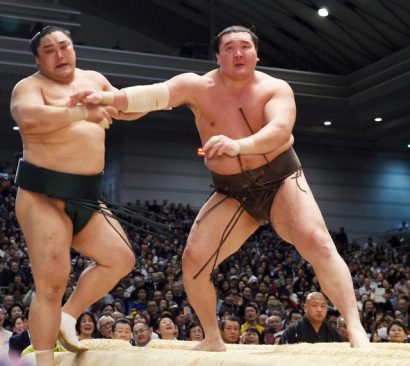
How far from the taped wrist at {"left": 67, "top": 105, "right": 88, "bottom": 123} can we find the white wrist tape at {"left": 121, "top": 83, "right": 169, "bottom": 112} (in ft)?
0.59

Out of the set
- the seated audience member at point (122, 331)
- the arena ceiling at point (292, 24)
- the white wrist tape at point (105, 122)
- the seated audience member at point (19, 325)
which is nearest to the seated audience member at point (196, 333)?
the seated audience member at point (122, 331)

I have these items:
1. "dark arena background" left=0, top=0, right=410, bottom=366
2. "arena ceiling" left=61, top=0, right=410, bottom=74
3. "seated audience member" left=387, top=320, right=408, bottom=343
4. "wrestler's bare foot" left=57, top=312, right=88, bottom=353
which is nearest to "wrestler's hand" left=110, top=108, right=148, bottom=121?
"wrestler's bare foot" left=57, top=312, right=88, bottom=353

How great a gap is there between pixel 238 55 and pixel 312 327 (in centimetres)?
228

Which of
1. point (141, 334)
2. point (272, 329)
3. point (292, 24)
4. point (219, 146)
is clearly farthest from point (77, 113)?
point (292, 24)

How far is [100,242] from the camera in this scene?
8.55 feet

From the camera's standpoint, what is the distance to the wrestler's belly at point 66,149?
2.52m

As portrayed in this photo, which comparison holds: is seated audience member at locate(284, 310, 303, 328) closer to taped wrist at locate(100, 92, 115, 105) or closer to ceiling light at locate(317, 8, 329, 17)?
taped wrist at locate(100, 92, 115, 105)

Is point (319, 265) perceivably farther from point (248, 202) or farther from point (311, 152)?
point (311, 152)

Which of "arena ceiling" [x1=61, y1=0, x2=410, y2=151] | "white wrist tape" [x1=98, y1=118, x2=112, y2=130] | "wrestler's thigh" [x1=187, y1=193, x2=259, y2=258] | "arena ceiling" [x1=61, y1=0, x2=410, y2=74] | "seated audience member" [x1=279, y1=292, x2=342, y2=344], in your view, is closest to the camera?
"white wrist tape" [x1=98, y1=118, x2=112, y2=130]

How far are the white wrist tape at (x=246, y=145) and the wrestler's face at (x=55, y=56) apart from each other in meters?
0.74

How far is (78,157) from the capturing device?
2.55 m

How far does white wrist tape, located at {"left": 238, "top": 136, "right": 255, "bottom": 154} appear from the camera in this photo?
7.43ft

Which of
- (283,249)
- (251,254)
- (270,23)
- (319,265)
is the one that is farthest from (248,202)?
(270,23)

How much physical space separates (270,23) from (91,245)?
36.0ft
